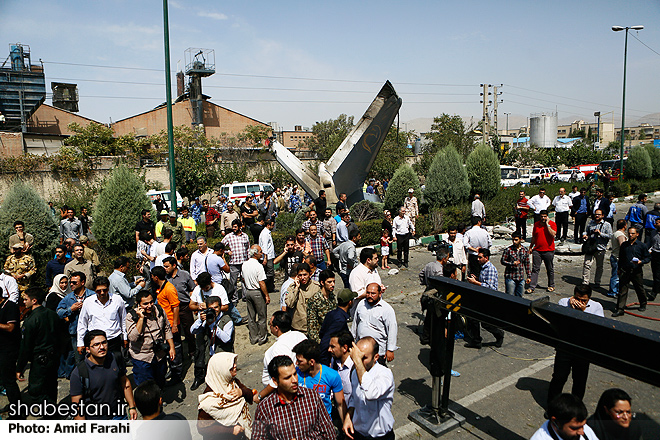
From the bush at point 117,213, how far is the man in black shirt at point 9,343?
561 cm

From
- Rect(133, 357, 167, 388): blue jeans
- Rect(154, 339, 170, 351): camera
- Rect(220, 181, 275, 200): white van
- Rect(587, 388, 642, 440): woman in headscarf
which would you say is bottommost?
Rect(133, 357, 167, 388): blue jeans

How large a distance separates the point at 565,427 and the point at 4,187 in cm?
2869

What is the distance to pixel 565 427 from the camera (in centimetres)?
Result: 302

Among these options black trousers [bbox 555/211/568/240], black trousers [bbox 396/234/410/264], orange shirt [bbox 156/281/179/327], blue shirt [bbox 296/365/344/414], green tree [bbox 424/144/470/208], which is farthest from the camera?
green tree [bbox 424/144/470/208]

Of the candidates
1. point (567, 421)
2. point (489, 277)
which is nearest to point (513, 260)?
point (489, 277)

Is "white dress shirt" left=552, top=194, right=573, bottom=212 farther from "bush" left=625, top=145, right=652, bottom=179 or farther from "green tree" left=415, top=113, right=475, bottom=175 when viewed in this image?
"bush" left=625, top=145, right=652, bottom=179

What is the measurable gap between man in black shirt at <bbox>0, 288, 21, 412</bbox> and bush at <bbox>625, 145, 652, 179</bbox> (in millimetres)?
34165

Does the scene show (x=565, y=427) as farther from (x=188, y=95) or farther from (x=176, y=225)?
(x=188, y=95)

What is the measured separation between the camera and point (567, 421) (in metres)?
3.00

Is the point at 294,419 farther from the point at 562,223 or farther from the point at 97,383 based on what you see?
the point at 562,223

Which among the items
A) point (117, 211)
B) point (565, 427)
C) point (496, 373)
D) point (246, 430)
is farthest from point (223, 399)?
point (117, 211)

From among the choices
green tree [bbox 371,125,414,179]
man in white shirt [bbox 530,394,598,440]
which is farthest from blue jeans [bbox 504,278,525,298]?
green tree [bbox 371,125,414,179]

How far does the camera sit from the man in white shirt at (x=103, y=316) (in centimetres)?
522

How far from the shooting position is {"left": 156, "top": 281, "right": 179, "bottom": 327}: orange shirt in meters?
6.18
